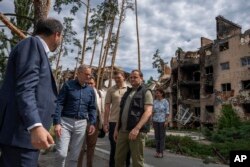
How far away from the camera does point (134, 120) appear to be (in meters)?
5.35

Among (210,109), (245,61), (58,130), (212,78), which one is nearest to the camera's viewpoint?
(58,130)

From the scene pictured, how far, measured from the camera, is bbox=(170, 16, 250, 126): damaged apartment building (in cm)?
3347

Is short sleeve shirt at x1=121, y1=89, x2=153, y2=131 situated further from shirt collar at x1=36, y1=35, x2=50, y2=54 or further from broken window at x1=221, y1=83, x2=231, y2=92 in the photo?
broken window at x1=221, y1=83, x2=231, y2=92

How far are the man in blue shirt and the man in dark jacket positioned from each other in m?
0.58

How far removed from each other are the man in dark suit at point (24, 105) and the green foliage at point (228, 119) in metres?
27.9

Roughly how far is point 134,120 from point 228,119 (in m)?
26.6

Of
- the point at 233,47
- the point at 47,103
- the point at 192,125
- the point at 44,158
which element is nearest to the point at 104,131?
the point at 44,158

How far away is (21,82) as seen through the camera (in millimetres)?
2566

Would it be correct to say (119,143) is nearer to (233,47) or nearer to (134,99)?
(134,99)

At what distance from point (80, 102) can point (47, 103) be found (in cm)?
280

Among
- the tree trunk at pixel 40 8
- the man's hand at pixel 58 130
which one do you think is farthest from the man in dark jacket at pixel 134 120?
the tree trunk at pixel 40 8

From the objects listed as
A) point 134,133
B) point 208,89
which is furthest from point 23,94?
point 208,89

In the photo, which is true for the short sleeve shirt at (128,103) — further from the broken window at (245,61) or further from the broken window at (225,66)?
the broken window at (225,66)

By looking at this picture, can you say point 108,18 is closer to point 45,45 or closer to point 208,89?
point 208,89
